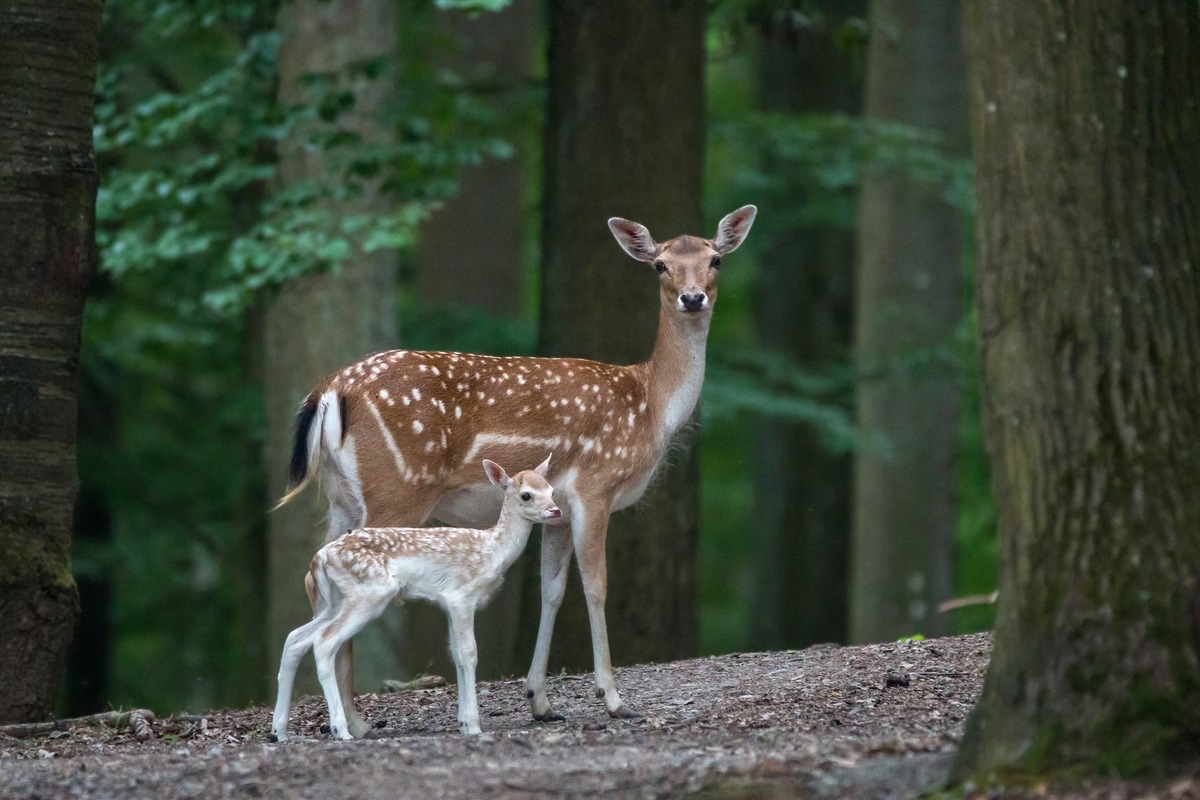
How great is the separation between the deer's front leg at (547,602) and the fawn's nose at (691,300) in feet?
3.86

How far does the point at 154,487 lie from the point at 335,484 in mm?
10222

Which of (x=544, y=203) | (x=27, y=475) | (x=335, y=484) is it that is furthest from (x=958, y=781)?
(x=544, y=203)

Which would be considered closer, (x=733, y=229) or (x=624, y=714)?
(x=624, y=714)

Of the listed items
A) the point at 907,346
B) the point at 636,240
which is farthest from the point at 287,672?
the point at 907,346

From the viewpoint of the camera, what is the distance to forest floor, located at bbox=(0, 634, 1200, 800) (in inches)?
191

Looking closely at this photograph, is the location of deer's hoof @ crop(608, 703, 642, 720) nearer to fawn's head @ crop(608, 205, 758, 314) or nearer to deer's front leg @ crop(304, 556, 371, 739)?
deer's front leg @ crop(304, 556, 371, 739)

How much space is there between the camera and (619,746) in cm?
562

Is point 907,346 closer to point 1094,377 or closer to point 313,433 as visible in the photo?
point 313,433

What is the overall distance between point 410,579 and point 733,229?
268cm

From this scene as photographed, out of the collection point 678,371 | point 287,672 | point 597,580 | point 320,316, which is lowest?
point 287,672

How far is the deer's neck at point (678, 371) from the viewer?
7648 mm

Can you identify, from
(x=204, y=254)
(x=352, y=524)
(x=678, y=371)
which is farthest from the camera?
(x=204, y=254)

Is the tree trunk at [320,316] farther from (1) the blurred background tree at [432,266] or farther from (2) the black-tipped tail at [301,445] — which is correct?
(2) the black-tipped tail at [301,445]

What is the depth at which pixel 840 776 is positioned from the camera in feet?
15.9
